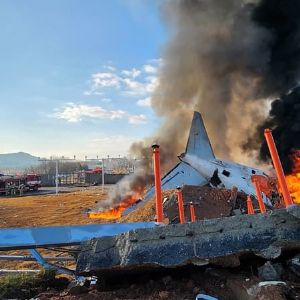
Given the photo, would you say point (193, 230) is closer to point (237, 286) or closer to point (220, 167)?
point (237, 286)

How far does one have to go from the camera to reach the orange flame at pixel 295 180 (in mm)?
16234

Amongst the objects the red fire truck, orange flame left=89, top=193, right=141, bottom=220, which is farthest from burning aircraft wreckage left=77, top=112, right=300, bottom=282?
the red fire truck

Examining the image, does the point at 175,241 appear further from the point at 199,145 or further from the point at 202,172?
the point at 199,145

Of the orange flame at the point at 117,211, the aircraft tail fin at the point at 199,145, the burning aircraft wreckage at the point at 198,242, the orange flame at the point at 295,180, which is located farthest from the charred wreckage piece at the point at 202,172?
the burning aircraft wreckage at the point at 198,242

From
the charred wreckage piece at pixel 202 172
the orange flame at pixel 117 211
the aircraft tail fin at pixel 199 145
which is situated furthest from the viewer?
the orange flame at pixel 117 211

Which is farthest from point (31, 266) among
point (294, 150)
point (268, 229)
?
point (294, 150)

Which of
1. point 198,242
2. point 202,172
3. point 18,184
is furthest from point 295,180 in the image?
point 18,184

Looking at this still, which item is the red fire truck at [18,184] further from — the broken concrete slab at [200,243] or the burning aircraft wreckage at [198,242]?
the broken concrete slab at [200,243]

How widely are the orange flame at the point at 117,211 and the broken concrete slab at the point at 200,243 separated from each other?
1383 centimetres

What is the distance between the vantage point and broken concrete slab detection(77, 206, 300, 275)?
4090mm

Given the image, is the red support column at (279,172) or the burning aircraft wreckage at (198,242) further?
the red support column at (279,172)

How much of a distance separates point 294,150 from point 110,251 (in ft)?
72.6

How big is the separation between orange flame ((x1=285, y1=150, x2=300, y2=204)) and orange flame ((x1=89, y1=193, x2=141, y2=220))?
7521mm

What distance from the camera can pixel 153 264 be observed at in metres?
4.35
